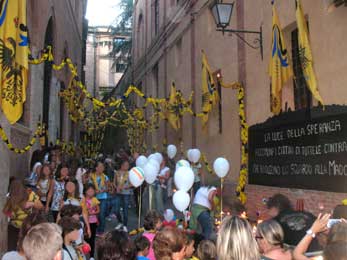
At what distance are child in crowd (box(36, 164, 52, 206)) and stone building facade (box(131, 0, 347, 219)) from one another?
4.73 m

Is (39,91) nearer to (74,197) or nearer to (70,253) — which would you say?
(74,197)

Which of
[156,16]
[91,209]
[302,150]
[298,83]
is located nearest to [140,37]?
[156,16]

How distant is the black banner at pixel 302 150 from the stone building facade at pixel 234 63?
0.69 feet

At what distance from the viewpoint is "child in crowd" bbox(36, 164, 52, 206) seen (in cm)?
806

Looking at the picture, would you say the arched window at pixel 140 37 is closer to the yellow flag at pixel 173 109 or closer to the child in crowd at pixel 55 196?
the yellow flag at pixel 173 109

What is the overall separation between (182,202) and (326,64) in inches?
142

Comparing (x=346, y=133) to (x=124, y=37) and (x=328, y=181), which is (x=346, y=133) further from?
(x=124, y=37)

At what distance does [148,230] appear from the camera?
5324 millimetres

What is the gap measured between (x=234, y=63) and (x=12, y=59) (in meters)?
7.18

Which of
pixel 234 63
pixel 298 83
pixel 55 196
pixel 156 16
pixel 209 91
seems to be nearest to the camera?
pixel 55 196

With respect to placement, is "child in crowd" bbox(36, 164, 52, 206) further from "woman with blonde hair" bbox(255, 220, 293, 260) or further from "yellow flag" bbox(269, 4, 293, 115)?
"woman with blonde hair" bbox(255, 220, 293, 260)

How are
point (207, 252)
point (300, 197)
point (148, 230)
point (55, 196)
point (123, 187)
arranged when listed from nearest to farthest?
point (207, 252) < point (148, 230) < point (55, 196) < point (300, 197) < point (123, 187)

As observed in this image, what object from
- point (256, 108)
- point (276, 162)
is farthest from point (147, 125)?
point (276, 162)

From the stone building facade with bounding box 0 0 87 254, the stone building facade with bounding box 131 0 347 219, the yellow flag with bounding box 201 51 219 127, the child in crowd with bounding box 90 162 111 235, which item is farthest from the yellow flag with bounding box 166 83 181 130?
the child in crowd with bounding box 90 162 111 235
